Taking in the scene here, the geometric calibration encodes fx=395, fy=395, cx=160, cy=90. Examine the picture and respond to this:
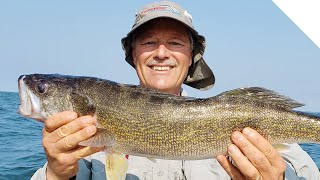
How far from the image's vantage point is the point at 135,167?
5.06 meters

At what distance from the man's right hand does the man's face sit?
1.72 meters

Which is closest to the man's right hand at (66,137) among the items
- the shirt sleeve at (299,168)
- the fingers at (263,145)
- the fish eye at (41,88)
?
the fish eye at (41,88)

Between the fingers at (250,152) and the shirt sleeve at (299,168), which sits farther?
the shirt sleeve at (299,168)

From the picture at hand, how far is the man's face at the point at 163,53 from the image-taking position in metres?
5.51

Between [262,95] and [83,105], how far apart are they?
1912 mm

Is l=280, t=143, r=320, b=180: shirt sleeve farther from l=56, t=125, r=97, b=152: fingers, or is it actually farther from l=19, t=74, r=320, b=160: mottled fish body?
l=56, t=125, r=97, b=152: fingers

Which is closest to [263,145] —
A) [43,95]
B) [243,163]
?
[243,163]

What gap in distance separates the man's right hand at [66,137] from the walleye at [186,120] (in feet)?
0.65

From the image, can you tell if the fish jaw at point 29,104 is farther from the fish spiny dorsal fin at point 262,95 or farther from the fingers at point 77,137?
the fish spiny dorsal fin at point 262,95

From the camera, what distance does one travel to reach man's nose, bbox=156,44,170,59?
214 inches

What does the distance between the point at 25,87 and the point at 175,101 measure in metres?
1.68

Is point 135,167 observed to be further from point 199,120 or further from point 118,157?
point 199,120

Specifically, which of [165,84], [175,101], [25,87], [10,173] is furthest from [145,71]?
[10,173]

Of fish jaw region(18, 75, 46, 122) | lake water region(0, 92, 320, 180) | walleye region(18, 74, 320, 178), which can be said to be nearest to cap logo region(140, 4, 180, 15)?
walleye region(18, 74, 320, 178)
